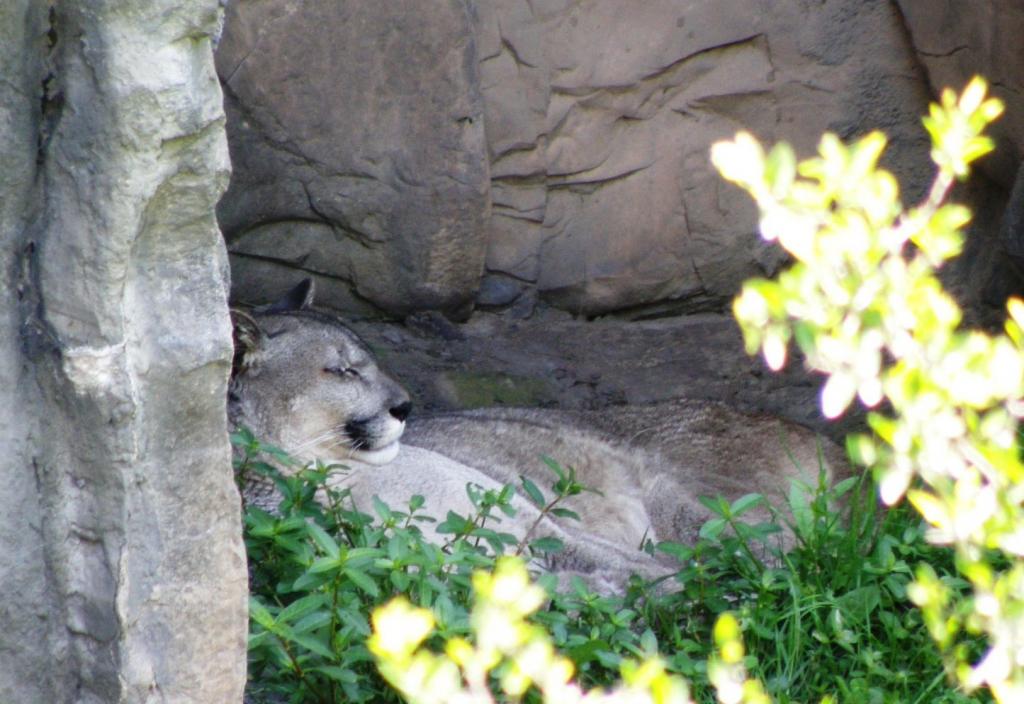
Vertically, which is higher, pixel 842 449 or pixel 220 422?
pixel 220 422

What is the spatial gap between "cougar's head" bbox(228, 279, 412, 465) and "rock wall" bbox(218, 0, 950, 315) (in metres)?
0.85

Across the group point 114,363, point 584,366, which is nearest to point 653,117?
point 584,366

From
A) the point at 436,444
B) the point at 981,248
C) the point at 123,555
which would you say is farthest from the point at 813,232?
the point at 981,248

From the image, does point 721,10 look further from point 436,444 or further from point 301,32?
point 436,444

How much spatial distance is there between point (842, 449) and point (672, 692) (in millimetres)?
3837

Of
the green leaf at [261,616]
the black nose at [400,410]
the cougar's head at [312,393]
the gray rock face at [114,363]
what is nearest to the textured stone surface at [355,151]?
the cougar's head at [312,393]

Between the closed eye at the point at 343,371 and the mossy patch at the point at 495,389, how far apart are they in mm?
1052

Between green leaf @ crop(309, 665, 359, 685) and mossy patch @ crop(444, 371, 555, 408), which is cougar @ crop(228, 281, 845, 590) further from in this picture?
green leaf @ crop(309, 665, 359, 685)

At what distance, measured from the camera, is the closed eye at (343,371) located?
466 centimetres

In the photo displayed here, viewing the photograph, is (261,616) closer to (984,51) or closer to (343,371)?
(343,371)

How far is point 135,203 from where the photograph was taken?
7.47 ft

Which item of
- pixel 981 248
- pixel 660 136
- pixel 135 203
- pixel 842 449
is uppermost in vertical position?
pixel 135 203

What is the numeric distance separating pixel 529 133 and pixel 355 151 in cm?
79

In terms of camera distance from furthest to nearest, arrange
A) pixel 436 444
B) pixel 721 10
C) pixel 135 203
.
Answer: pixel 721 10
pixel 436 444
pixel 135 203
